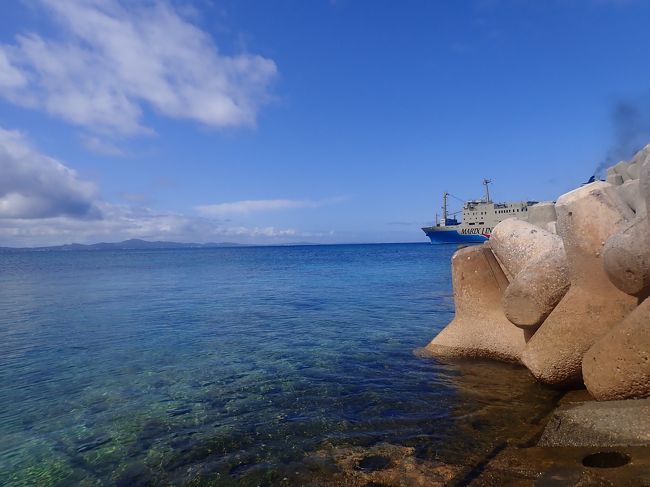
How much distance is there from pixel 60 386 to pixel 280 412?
17.1 ft

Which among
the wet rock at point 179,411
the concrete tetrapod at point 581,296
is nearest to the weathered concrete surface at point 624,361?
the concrete tetrapod at point 581,296

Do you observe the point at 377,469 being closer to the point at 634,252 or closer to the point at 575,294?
the point at 575,294

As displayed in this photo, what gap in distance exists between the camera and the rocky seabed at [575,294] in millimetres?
5188

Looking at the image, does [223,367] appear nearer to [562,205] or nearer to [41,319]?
[562,205]

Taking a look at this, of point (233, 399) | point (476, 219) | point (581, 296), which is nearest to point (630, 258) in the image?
point (581, 296)

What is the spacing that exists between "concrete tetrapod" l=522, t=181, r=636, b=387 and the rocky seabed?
1 centimetres

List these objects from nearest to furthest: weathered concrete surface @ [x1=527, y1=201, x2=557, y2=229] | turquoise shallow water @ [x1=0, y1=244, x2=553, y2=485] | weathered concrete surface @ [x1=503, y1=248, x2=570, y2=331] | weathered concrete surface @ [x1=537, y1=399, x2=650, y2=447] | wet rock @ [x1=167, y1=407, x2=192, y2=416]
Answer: weathered concrete surface @ [x1=537, y1=399, x2=650, y2=447], turquoise shallow water @ [x1=0, y1=244, x2=553, y2=485], weathered concrete surface @ [x1=503, y1=248, x2=570, y2=331], wet rock @ [x1=167, y1=407, x2=192, y2=416], weathered concrete surface @ [x1=527, y1=201, x2=557, y2=229]

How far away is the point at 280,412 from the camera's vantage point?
7.03 metres

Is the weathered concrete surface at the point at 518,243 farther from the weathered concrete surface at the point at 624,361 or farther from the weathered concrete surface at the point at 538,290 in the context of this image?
the weathered concrete surface at the point at 624,361

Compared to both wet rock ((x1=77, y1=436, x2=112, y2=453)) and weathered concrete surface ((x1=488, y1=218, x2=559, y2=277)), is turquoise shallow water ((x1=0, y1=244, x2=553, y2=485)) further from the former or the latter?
weathered concrete surface ((x1=488, y1=218, x2=559, y2=277))

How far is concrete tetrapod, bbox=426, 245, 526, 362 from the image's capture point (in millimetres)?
8680

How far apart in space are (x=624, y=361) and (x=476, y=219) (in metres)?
105

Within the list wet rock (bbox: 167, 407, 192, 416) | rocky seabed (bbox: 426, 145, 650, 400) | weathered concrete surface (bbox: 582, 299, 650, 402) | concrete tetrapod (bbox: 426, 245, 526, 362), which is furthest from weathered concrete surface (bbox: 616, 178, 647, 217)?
wet rock (bbox: 167, 407, 192, 416)

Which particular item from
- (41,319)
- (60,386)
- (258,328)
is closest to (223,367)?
(60,386)
